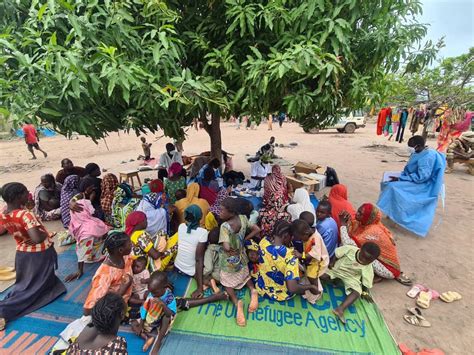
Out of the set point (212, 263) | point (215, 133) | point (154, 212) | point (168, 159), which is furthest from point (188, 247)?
point (168, 159)

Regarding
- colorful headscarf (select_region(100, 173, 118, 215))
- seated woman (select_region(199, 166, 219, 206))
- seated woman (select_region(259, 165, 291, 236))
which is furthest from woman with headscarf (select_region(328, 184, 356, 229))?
colorful headscarf (select_region(100, 173, 118, 215))

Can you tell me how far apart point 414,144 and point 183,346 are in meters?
4.64

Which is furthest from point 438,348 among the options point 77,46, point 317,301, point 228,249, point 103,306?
point 77,46

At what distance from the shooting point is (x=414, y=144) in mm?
4414

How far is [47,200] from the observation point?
496 centimetres

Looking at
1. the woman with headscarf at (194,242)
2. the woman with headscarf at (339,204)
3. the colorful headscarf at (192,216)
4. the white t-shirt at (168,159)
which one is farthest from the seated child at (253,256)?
the white t-shirt at (168,159)

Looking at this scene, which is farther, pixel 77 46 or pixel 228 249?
pixel 228 249

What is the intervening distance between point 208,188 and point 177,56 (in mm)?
2697

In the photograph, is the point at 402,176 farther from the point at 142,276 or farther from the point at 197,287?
the point at 142,276

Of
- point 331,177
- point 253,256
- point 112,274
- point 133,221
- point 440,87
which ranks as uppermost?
point 440,87

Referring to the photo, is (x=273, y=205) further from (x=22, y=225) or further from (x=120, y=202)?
(x=22, y=225)

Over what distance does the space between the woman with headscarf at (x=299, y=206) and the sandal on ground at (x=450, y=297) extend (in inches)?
68.3

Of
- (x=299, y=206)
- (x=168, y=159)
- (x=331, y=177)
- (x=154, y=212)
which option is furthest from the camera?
(x=168, y=159)

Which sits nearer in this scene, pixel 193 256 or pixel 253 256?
pixel 253 256
